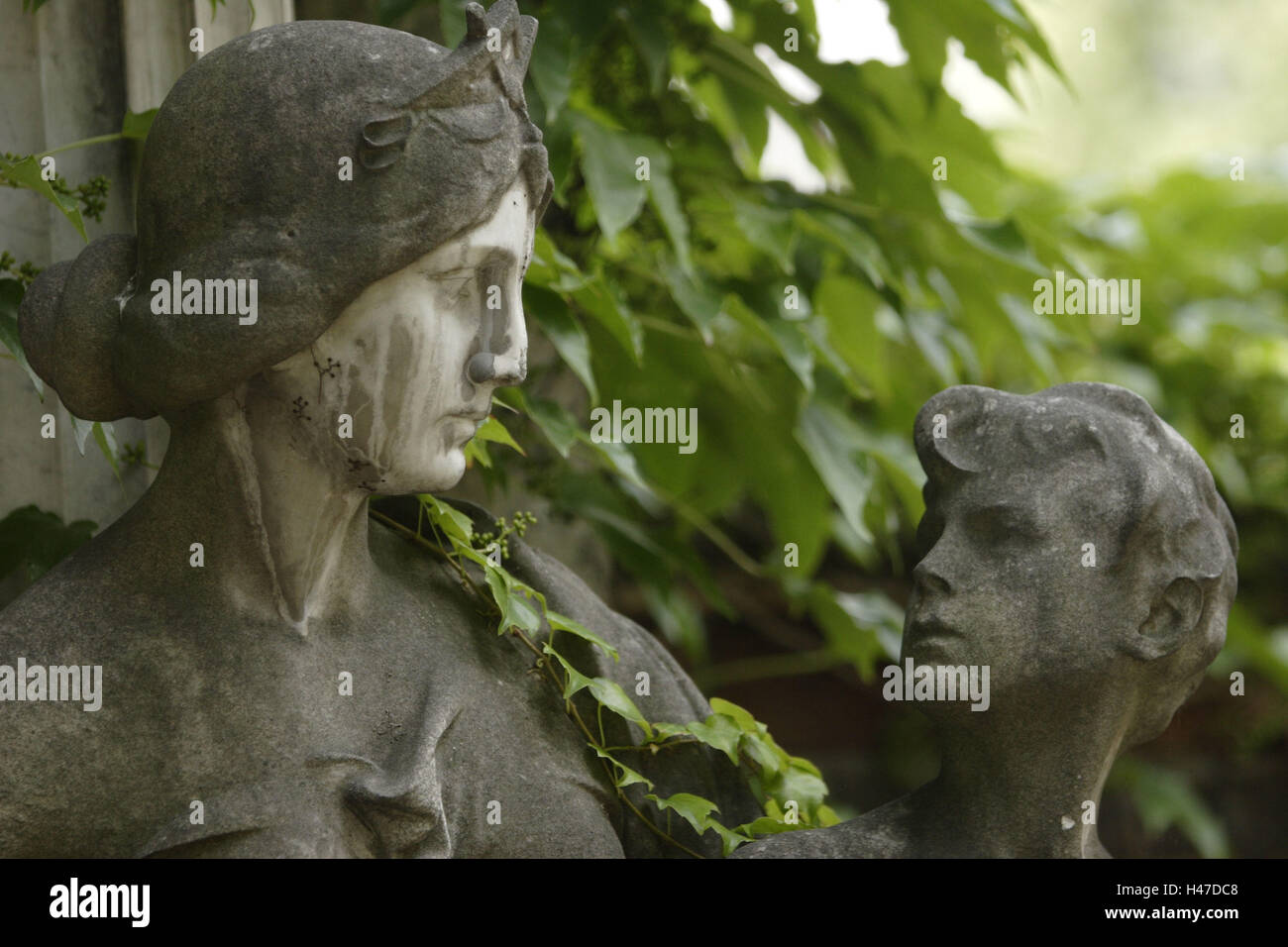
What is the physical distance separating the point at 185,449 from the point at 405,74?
15.0 inches

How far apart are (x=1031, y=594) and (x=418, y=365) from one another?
57 cm

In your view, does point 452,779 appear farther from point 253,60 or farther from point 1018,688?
point 253,60

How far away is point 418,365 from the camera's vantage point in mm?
1375

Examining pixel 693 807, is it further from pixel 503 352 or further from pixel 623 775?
pixel 503 352

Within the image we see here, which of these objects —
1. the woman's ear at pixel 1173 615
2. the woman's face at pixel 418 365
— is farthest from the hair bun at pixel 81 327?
the woman's ear at pixel 1173 615

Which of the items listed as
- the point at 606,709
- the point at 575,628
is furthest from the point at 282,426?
the point at 606,709

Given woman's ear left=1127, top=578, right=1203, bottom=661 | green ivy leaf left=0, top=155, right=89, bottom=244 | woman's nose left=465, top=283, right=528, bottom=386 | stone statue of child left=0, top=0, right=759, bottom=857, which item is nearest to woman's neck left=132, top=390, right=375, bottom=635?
stone statue of child left=0, top=0, right=759, bottom=857

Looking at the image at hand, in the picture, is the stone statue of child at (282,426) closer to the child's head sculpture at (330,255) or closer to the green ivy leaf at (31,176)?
the child's head sculpture at (330,255)

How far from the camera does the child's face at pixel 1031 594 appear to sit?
145cm

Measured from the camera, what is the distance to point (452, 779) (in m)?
1.49

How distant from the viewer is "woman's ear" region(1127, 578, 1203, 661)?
4.81 ft

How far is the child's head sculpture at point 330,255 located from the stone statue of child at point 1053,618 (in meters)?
0.45

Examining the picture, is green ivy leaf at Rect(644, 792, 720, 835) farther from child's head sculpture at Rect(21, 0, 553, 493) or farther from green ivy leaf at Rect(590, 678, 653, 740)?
child's head sculpture at Rect(21, 0, 553, 493)
